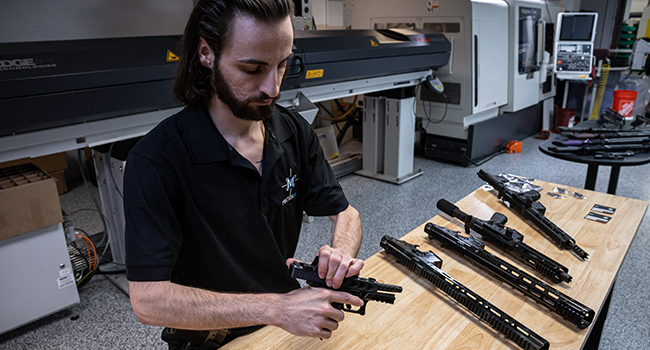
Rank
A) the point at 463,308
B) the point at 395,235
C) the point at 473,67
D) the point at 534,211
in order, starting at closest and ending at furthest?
the point at 463,308
the point at 534,211
the point at 395,235
the point at 473,67

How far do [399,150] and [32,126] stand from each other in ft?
9.56

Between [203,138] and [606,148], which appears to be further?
[606,148]

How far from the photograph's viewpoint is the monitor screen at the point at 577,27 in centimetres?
467

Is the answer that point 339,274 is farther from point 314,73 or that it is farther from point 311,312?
point 314,73

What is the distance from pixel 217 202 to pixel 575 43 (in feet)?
16.9

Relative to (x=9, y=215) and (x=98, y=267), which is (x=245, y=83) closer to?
(x=9, y=215)

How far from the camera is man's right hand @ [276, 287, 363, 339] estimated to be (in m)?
0.89

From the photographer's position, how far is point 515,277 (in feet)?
4.12

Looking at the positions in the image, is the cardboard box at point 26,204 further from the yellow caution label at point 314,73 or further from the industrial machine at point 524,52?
the industrial machine at point 524,52

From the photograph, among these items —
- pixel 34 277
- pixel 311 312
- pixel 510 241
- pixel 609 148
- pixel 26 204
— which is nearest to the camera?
pixel 311 312

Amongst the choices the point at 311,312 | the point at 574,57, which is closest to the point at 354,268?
the point at 311,312

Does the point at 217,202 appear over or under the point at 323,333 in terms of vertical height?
over

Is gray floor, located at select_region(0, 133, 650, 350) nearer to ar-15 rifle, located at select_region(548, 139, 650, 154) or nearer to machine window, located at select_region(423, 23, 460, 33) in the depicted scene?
ar-15 rifle, located at select_region(548, 139, 650, 154)

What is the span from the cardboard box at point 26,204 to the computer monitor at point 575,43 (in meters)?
5.20
